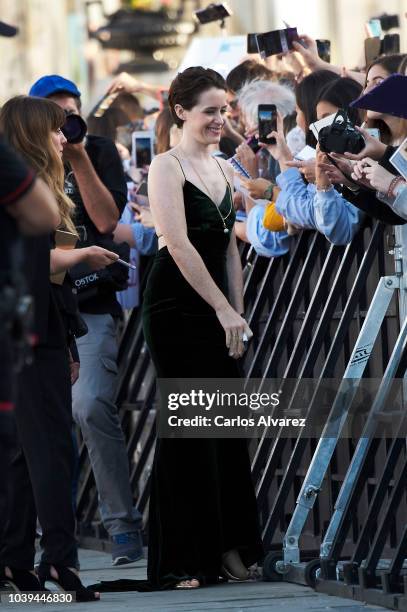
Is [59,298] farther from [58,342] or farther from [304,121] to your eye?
[304,121]

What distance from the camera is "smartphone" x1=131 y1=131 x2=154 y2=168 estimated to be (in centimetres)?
960

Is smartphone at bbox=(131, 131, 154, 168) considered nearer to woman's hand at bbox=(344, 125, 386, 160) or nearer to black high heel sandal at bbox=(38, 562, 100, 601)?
woman's hand at bbox=(344, 125, 386, 160)

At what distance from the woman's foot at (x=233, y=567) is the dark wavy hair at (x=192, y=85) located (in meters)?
1.89

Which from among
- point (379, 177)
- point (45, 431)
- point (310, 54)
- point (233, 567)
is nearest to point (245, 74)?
point (310, 54)

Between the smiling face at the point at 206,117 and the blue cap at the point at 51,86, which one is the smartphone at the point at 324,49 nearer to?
the blue cap at the point at 51,86

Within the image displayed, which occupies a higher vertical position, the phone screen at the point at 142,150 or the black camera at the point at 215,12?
the black camera at the point at 215,12

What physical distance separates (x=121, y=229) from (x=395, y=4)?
78.1ft

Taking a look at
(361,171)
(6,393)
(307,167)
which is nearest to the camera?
(6,393)

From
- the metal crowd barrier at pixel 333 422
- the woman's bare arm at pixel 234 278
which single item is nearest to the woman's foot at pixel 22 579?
the metal crowd barrier at pixel 333 422

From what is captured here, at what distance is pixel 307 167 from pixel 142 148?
200 cm

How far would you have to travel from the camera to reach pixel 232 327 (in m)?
7.68

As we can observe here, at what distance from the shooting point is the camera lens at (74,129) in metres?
8.37

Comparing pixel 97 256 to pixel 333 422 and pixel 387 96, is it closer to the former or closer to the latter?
pixel 333 422

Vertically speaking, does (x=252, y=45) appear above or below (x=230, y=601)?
above
